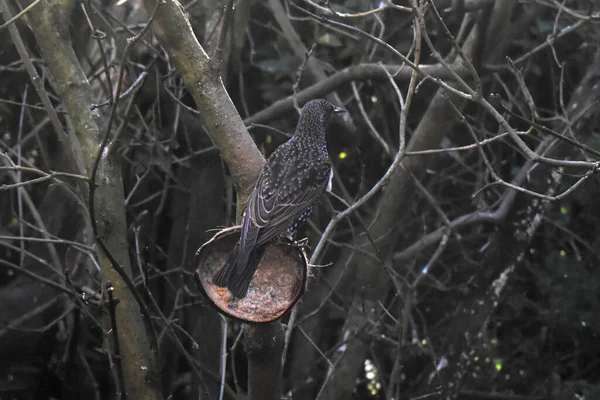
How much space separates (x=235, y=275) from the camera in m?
2.61

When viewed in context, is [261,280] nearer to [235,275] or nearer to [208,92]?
[235,275]

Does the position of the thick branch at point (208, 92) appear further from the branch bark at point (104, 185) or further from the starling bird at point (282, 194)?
the branch bark at point (104, 185)

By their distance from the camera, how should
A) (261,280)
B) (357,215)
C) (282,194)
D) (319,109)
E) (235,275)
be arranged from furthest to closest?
(357,215), (319,109), (282,194), (261,280), (235,275)

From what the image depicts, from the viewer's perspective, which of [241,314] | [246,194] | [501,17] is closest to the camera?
[241,314]

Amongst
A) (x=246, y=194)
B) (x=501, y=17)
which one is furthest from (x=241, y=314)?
(x=501, y=17)

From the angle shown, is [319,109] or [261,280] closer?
[261,280]

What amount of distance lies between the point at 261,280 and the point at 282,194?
0.42 metres

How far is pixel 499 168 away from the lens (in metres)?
4.93

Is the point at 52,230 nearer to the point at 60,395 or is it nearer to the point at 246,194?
the point at 60,395

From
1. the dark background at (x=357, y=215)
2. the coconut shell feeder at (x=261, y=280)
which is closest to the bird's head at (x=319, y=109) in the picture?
the dark background at (x=357, y=215)

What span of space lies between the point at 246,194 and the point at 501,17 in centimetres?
180

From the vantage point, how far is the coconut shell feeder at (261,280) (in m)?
2.49

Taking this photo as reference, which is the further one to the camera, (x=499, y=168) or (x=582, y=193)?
(x=499, y=168)

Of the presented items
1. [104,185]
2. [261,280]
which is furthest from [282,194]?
[104,185]
